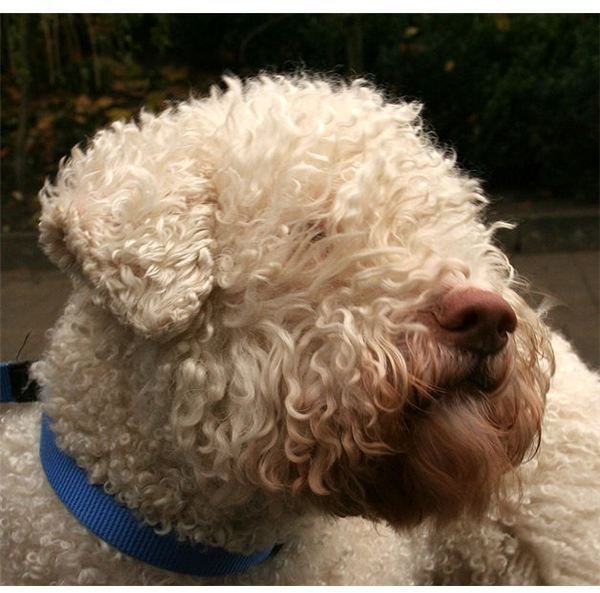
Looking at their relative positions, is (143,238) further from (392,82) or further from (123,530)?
(392,82)

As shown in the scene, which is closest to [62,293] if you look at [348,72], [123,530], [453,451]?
[348,72]

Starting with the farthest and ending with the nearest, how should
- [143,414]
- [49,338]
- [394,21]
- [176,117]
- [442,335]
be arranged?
[394,21] → [49,338] → [176,117] → [143,414] → [442,335]

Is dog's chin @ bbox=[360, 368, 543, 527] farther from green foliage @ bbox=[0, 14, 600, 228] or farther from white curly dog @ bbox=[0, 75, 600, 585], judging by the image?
green foliage @ bbox=[0, 14, 600, 228]

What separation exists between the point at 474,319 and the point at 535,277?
4448 mm

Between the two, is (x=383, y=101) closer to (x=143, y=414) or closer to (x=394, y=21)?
(x=143, y=414)

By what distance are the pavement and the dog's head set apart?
3121 millimetres

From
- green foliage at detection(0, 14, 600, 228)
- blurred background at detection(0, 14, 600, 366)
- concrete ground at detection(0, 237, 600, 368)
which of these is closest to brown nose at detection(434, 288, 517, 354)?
concrete ground at detection(0, 237, 600, 368)

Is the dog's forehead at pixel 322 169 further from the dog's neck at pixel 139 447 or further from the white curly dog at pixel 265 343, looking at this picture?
the dog's neck at pixel 139 447

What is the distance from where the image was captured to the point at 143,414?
184cm

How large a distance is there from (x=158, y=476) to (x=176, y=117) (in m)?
0.78

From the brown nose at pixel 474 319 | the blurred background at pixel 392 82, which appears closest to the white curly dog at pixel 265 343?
the brown nose at pixel 474 319

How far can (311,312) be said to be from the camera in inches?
66.6

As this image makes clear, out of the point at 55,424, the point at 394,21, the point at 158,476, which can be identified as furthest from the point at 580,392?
the point at 394,21

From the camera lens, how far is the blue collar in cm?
190
